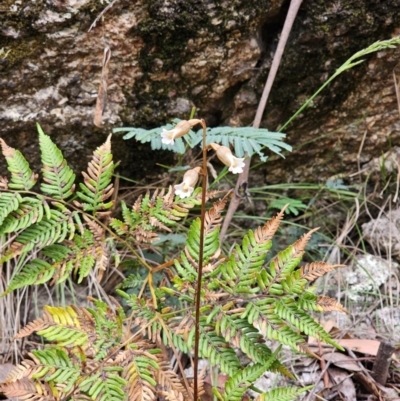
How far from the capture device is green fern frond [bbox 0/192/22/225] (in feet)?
4.50

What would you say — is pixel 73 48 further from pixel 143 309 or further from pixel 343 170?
pixel 343 170

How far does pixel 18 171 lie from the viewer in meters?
1.44

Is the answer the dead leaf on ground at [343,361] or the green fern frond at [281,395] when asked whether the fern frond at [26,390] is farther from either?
the dead leaf on ground at [343,361]

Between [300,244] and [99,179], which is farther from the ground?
[99,179]

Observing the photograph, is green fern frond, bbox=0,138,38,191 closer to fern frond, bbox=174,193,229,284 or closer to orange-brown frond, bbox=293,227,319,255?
fern frond, bbox=174,193,229,284

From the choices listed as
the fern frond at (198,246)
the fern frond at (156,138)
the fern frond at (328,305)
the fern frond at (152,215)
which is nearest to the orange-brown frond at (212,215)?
the fern frond at (198,246)

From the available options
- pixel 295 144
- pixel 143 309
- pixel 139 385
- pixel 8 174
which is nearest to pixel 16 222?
pixel 143 309

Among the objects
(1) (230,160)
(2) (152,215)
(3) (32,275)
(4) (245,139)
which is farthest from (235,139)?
(3) (32,275)

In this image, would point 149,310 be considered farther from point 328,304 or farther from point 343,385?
point 343,385

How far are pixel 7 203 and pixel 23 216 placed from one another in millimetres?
54

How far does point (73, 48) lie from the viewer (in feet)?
6.15

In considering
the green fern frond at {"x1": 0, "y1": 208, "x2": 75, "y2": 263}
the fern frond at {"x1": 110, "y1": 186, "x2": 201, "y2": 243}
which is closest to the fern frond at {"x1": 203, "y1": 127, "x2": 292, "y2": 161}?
the fern frond at {"x1": 110, "y1": 186, "x2": 201, "y2": 243}

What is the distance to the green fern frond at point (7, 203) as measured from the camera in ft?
4.50

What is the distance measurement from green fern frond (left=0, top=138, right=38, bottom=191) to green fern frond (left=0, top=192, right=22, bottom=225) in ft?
0.12
